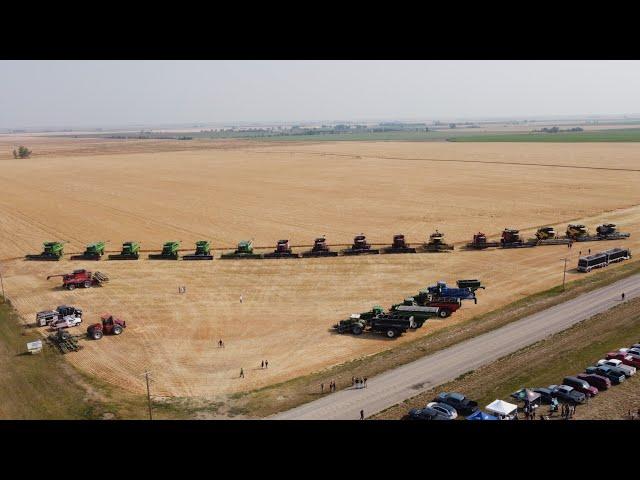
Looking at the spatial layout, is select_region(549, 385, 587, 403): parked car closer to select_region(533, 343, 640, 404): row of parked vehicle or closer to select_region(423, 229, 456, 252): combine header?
select_region(533, 343, 640, 404): row of parked vehicle

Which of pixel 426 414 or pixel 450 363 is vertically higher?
pixel 426 414

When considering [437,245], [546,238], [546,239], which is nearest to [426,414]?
[437,245]

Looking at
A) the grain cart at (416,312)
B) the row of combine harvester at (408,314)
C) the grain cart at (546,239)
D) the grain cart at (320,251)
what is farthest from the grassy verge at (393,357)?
the grain cart at (320,251)

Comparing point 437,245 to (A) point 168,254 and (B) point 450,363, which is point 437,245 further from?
(A) point 168,254

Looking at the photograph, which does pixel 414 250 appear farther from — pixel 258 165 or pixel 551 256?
pixel 258 165

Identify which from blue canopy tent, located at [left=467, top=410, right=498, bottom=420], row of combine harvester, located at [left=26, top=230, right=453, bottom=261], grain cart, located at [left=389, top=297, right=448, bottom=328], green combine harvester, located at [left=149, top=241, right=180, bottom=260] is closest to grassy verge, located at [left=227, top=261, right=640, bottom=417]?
grain cart, located at [left=389, top=297, right=448, bottom=328]

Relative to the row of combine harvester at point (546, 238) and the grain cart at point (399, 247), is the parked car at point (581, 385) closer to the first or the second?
the grain cart at point (399, 247)

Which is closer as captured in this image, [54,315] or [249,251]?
[54,315]
